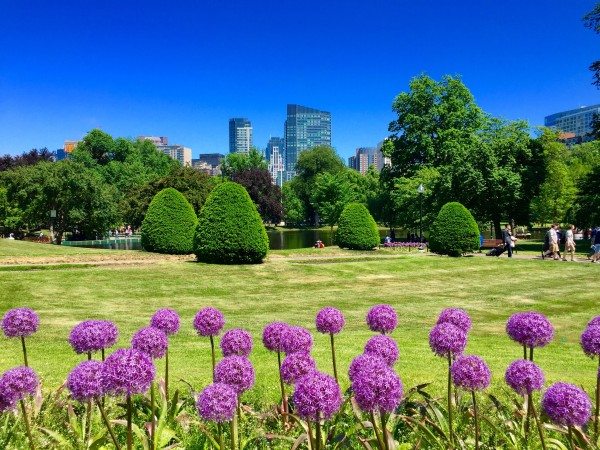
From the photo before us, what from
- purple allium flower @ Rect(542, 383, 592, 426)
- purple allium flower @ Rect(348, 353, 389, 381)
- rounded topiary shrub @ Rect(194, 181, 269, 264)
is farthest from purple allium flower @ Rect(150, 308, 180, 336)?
rounded topiary shrub @ Rect(194, 181, 269, 264)

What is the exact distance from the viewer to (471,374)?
3312 millimetres

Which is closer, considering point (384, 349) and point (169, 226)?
point (384, 349)

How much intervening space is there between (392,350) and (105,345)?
218cm

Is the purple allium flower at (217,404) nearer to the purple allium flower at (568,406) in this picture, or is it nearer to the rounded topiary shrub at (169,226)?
the purple allium flower at (568,406)

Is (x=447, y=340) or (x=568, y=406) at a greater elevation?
(x=447, y=340)

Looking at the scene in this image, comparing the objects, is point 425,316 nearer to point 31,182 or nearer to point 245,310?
point 245,310

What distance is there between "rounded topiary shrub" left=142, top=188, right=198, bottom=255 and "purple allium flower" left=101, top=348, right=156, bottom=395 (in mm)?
21323

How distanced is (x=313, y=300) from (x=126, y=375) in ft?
39.7

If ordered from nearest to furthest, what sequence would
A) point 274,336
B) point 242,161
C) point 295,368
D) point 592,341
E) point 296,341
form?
1. point 295,368
2. point 592,341
3. point 296,341
4. point 274,336
5. point 242,161

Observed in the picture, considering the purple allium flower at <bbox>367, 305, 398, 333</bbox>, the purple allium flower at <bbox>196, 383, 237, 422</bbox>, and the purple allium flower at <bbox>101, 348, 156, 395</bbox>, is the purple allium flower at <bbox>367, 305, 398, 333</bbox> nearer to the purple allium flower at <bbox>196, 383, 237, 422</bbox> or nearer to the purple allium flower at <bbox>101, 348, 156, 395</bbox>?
the purple allium flower at <bbox>196, 383, 237, 422</bbox>

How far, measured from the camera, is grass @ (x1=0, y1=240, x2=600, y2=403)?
758cm

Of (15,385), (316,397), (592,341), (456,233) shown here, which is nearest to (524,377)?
(592,341)

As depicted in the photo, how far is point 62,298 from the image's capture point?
45.1 ft

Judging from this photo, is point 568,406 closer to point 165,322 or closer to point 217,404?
point 217,404
